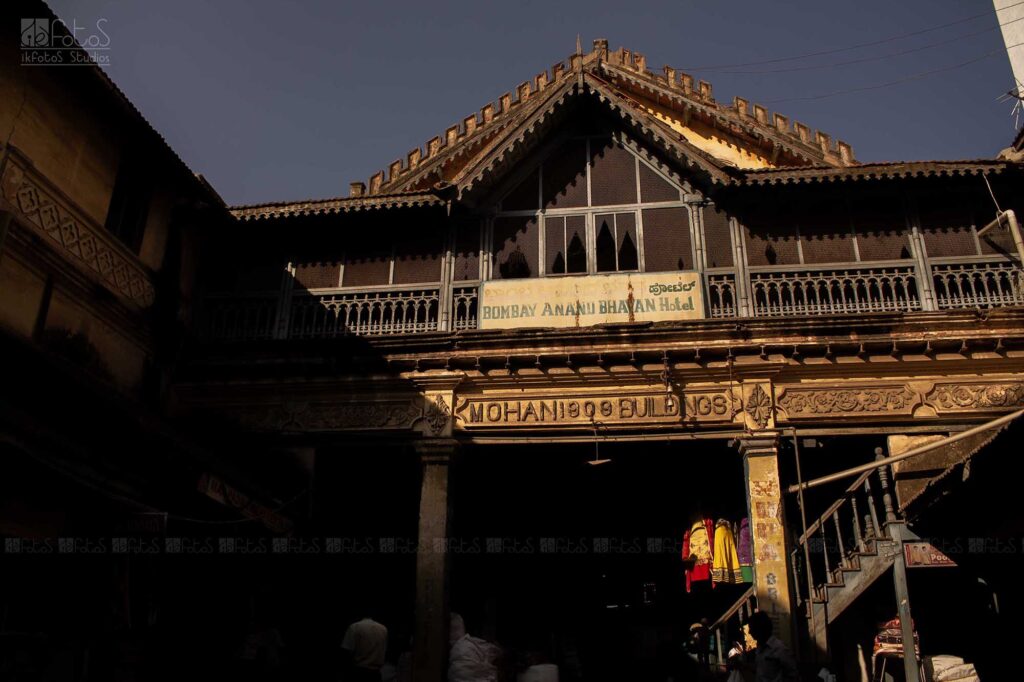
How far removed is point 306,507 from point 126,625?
3.24 meters

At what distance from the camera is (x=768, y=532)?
1065 centimetres

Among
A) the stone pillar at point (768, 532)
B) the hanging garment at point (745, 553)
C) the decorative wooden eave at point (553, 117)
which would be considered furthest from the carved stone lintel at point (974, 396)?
the decorative wooden eave at point (553, 117)

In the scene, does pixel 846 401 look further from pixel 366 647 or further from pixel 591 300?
pixel 366 647

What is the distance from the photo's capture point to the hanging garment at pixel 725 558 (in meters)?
11.4

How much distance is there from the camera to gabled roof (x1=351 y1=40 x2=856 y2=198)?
1291 cm

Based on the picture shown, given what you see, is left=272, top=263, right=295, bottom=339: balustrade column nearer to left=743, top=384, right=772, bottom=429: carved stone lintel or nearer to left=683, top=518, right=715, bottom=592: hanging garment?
left=683, top=518, right=715, bottom=592: hanging garment

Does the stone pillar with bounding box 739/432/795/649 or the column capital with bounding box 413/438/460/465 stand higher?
the column capital with bounding box 413/438/460/465

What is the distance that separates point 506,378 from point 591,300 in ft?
5.79

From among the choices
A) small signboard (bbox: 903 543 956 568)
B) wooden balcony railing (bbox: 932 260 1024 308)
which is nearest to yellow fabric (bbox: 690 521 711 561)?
small signboard (bbox: 903 543 956 568)

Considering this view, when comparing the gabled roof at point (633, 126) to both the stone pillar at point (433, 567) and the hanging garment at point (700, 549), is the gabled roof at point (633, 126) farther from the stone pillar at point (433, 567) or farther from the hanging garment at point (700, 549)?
the hanging garment at point (700, 549)

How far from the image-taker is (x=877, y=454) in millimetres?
10523

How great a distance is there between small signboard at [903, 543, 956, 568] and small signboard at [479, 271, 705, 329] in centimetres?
422

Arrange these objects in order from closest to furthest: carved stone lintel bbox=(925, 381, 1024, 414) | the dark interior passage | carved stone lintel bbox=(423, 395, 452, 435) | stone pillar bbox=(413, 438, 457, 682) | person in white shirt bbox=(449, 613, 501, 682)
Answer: person in white shirt bbox=(449, 613, 501, 682) → stone pillar bbox=(413, 438, 457, 682) → carved stone lintel bbox=(925, 381, 1024, 414) → carved stone lintel bbox=(423, 395, 452, 435) → the dark interior passage

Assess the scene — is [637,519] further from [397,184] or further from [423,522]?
[397,184]
